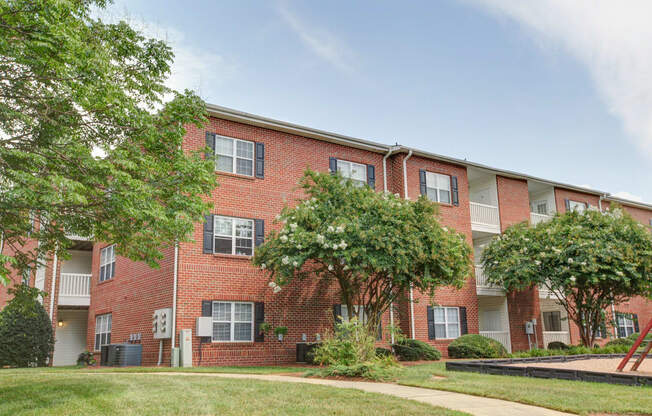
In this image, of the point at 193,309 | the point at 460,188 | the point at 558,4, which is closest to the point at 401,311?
the point at 460,188

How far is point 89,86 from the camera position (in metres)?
8.75

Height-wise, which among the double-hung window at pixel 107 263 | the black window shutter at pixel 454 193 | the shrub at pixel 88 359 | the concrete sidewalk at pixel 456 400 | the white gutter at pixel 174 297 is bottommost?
the concrete sidewalk at pixel 456 400

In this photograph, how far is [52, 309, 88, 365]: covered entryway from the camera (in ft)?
86.6

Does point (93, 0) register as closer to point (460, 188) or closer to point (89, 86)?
point (89, 86)

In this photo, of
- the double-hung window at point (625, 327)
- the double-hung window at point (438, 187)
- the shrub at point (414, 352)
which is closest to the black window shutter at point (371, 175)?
the double-hung window at point (438, 187)

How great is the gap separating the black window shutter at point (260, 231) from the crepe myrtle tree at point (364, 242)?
1.44 metres

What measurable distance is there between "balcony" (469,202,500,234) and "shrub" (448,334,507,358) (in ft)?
19.2

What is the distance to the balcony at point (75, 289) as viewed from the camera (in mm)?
24469

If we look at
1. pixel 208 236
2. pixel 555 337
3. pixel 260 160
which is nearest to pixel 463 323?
pixel 555 337

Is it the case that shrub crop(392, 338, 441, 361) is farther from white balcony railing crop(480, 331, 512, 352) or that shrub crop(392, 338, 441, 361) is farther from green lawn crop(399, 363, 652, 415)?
green lawn crop(399, 363, 652, 415)

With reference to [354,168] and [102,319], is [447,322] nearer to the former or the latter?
[354,168]

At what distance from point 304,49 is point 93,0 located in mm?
9484

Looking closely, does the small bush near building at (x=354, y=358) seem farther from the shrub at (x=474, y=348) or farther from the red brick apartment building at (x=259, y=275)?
the shrub at (x=474, y=348)

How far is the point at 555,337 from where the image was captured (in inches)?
1057
